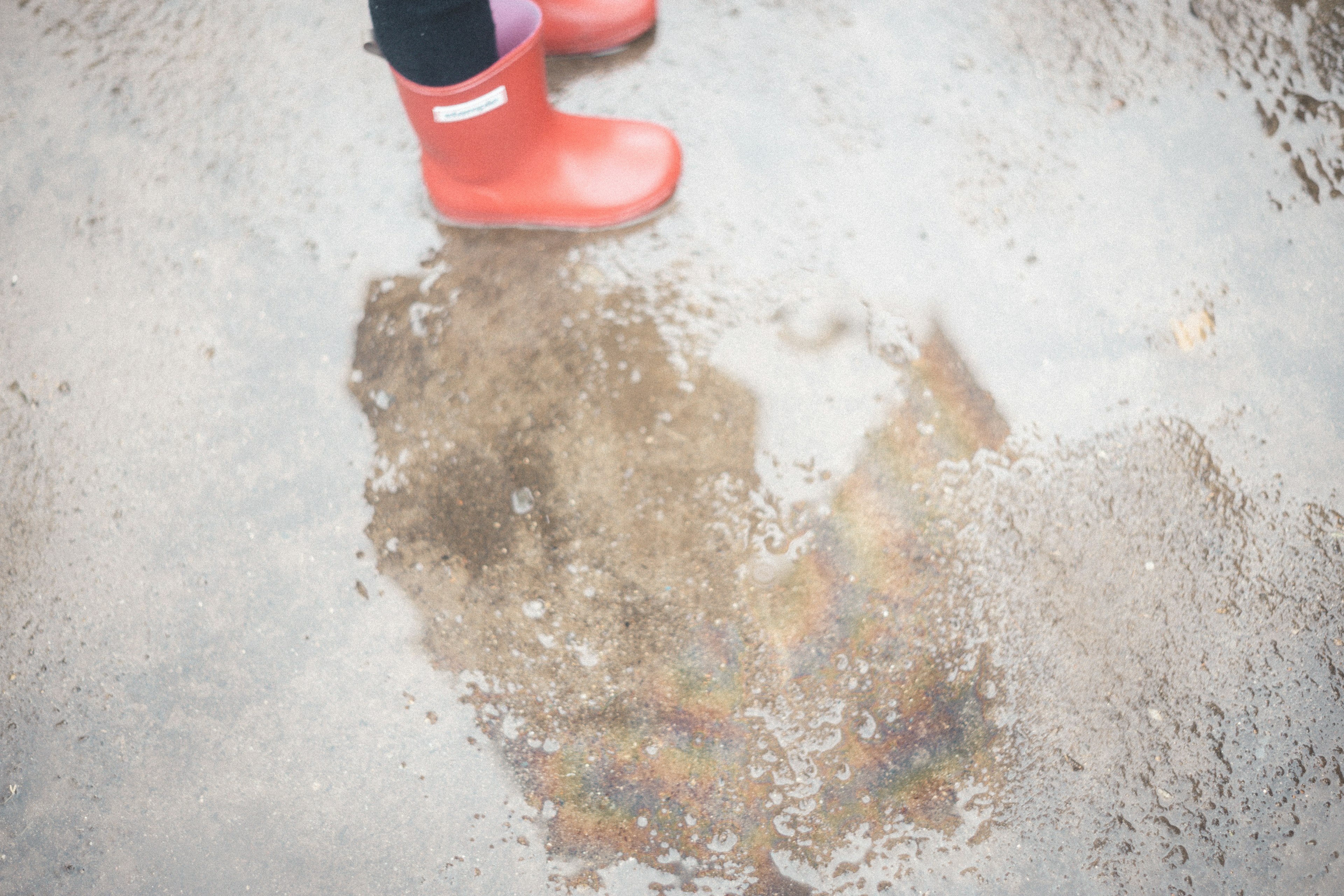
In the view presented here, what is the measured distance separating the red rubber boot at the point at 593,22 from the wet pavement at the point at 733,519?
192mm

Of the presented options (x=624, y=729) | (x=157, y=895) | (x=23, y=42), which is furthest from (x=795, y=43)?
(x=157, y=895)

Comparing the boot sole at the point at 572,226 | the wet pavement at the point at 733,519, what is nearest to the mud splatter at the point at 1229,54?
the wet pavement at the point at 733,519

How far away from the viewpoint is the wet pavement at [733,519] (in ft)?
4.00

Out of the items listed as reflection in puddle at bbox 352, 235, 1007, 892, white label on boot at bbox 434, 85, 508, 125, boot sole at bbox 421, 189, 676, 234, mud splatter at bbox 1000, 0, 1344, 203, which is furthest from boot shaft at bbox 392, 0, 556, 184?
mud splatter at bbox 1000, 0, 1344, 203

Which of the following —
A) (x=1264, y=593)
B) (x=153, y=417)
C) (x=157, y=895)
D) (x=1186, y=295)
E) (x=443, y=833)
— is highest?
(x=1186, y=295)

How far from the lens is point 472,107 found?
1.05 metres

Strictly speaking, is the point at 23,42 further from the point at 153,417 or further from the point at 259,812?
the point at 259,812

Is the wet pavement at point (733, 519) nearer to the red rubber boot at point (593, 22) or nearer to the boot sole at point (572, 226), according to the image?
the boot sole at point (572, 226)

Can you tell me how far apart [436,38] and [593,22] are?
1.53 feet

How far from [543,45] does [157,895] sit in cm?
168

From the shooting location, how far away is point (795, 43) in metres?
1.34

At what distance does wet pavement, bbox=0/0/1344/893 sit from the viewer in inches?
47.9

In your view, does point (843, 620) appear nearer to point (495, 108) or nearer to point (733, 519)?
point (733, 519)

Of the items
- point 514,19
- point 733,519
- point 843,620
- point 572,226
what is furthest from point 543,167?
point 843,620
